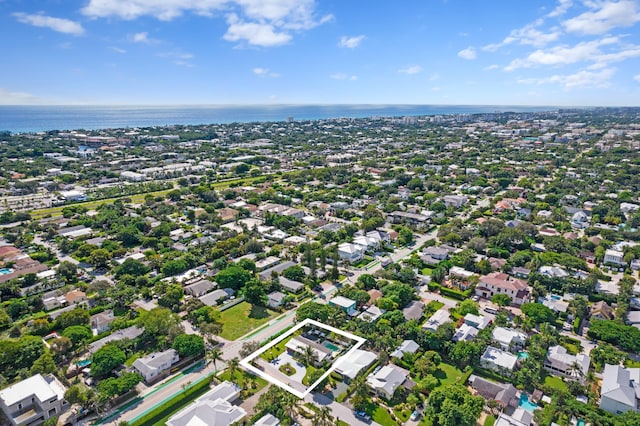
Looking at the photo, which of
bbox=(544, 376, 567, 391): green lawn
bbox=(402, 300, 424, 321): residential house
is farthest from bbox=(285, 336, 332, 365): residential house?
bbox=(544, 376, 567, 391): green lawn

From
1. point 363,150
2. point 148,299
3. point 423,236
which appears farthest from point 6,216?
point 363,150

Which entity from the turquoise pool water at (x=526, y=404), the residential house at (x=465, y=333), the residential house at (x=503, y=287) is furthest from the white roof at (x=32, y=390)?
the residential house at (x=503, y=287)

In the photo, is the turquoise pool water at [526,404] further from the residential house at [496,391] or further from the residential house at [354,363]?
the residential house at [354,363]

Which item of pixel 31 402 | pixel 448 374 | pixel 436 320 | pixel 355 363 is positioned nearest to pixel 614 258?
pixel 436 320

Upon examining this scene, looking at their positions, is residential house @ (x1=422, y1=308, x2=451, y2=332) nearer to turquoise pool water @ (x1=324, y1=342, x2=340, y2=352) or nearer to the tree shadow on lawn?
turquoise pool water @ (x1=324, y1=342, x2=340, y2=352)

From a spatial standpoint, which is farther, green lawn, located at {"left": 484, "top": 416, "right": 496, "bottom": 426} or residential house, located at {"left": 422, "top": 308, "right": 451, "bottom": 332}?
residential house, located at {"left": 422, "top": 308, "right": 451, "bottom": 332}

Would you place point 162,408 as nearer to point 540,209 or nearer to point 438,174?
point 540,209
